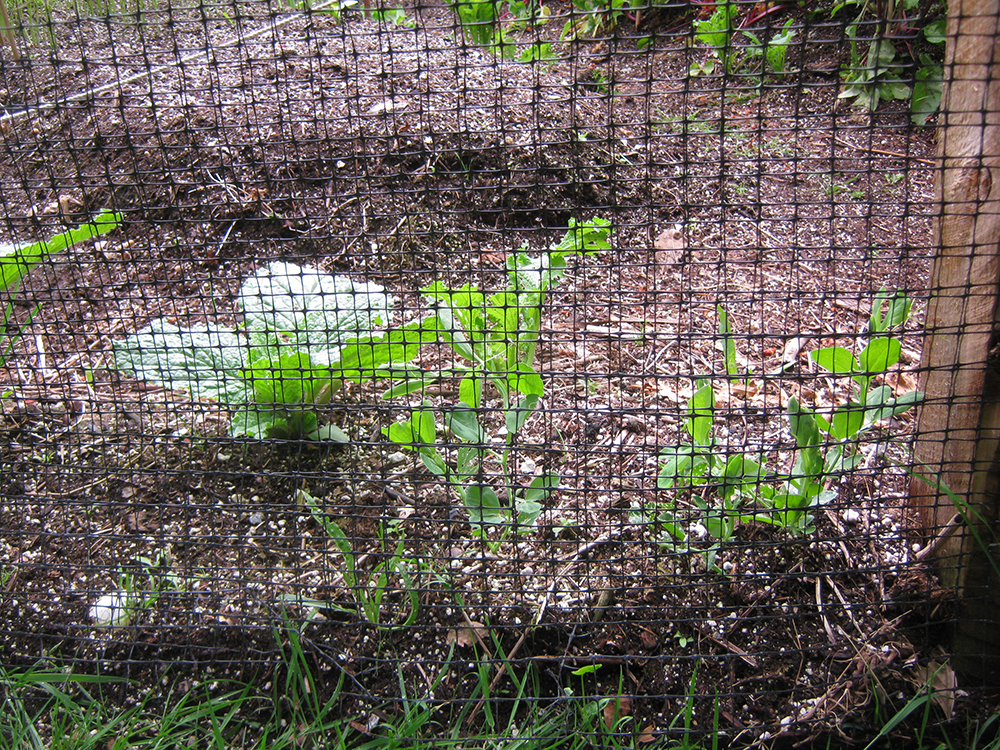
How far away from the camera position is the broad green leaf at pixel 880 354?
1.58 m

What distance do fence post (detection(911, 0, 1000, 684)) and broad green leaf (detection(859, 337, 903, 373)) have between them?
0.26ft

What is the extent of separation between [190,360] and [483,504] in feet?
3.15

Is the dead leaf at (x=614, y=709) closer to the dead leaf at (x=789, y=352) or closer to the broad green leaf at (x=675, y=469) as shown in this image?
the broad green leaf at (x=675, y=469)

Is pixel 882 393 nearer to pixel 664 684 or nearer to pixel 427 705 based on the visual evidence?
pixel 664 684

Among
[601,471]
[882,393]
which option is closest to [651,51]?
[882,393]

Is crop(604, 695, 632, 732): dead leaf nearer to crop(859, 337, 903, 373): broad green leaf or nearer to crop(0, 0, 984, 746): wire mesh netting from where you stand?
crop(0, 0, 984, 746): wire mesh netting

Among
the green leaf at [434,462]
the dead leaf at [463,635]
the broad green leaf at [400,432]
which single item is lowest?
the dead leaf at [463,635]

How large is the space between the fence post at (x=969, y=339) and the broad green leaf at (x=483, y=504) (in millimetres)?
915

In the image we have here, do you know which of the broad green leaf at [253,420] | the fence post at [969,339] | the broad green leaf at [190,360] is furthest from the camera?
the broad green leaf at [253,420]

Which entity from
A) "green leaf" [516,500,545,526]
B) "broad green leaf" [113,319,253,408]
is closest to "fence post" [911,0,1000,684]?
"green leaf" [516,500,545,526]

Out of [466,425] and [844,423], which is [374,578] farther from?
[844,423]

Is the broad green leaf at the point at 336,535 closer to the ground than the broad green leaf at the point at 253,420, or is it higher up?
closer to the ground

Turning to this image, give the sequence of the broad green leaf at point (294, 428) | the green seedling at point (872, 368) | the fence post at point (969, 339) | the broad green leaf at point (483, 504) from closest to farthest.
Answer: the fence post at point (969, 339)
the green seedling at point (872, 368)
the broad green leaf at point (483, 504)
the broad green leaf at point (294, 428)

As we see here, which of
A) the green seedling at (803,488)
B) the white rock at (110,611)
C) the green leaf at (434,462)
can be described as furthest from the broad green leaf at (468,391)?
the white rock at (110,611)
